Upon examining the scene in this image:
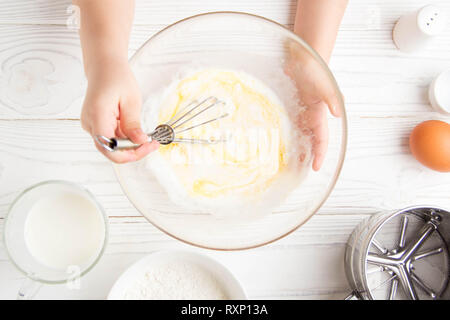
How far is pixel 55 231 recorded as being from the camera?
2.57 feet

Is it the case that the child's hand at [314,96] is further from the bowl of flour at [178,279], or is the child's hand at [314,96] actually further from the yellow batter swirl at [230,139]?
the bowl of flour at [178,279]

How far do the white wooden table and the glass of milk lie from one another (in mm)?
43

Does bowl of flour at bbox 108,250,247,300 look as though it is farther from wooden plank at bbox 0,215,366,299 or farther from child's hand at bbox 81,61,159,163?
child's hand at bbox 81,61,159,163

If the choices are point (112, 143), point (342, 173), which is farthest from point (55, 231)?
point (342, 173)

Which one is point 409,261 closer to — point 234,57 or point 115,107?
point 234,57

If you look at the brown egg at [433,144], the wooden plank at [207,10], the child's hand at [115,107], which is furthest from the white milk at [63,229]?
the brown egg at [433,144]

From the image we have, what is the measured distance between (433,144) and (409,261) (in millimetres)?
257

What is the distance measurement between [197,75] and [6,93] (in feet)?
Answer: 1.42

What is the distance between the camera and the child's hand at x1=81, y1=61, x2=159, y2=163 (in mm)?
615

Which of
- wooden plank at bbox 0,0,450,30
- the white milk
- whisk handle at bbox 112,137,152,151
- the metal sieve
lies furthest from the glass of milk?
the metal sieve

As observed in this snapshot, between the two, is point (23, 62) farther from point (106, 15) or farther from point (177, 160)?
point (177, 160)

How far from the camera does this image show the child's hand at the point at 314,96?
0.68m

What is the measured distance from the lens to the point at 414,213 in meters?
0.81
